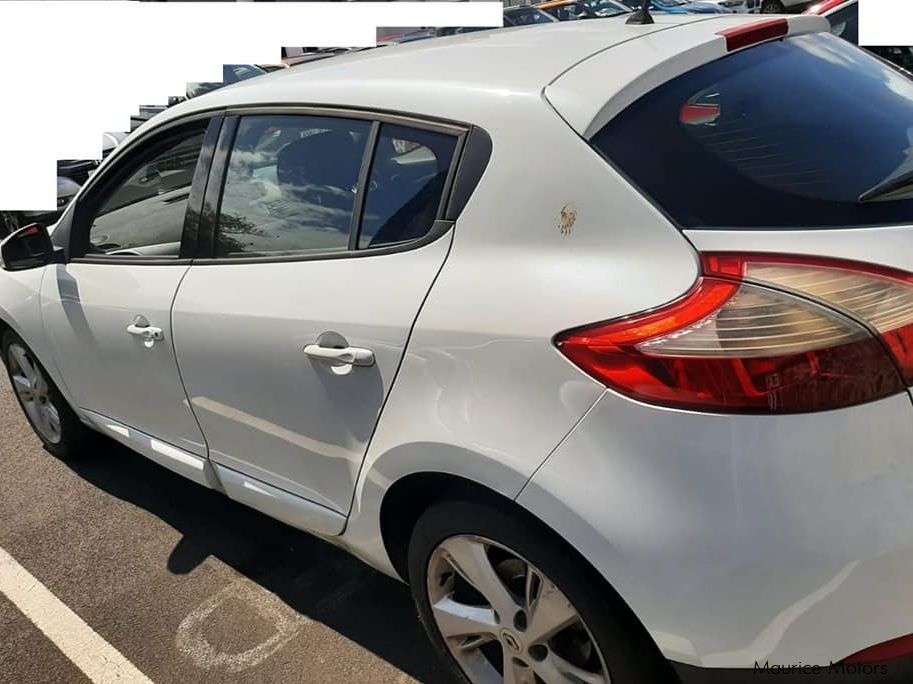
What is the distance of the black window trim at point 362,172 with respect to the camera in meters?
1.84

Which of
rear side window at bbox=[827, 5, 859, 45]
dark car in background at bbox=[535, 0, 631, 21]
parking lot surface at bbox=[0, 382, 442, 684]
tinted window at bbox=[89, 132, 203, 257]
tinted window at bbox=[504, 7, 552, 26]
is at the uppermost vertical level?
dark car in background at bbox=[535, 0, 631, 21]

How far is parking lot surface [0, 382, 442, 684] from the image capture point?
2473 mm

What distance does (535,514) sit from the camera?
5.39 ft

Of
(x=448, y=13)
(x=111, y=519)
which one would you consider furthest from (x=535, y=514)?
(x=448, y=13)

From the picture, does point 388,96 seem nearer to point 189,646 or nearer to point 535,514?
point 535,514

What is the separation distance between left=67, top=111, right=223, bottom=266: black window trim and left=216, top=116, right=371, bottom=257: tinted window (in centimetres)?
12

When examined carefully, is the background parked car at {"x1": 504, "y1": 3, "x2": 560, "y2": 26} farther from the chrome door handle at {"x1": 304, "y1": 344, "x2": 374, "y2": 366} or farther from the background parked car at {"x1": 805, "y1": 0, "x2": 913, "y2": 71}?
the chrome door handle at {"x1": 304, "y1": 344, "x2": 374, "y2": 366}

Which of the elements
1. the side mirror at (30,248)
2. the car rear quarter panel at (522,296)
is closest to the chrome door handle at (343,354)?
the car rear quarter panel at (522,296)

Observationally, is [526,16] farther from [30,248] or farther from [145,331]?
[145,331]

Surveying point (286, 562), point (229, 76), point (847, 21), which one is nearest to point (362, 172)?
point (286, 562)

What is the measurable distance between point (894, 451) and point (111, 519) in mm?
2993

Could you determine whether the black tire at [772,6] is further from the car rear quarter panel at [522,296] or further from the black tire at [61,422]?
the car rear quarter panel at [522,296]

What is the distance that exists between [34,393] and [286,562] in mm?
1696

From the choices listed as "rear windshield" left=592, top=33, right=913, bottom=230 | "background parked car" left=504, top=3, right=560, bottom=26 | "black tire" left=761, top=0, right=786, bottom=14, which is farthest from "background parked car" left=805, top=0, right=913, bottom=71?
"background parked car" left=504, top=3, right=560, bottom=26
